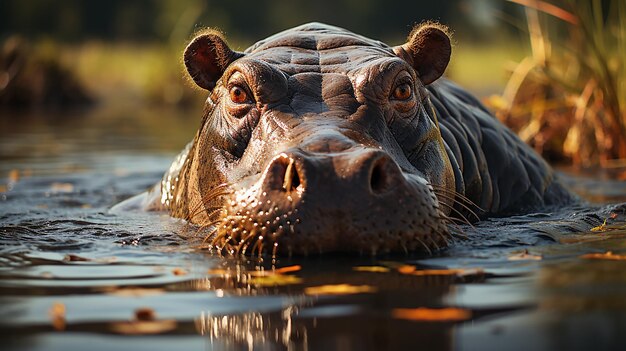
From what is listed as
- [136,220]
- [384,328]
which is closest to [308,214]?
[384,328]

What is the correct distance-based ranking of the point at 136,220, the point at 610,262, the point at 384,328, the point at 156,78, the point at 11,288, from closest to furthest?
1. the point at 384,328
2. the point at 11,288
3. the point at 610,262
4. the point at 136,220
5. the point at 156,78

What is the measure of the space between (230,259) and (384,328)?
1.73 m

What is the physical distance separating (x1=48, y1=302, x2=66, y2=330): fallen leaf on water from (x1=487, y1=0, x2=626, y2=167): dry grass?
6258 millimetres

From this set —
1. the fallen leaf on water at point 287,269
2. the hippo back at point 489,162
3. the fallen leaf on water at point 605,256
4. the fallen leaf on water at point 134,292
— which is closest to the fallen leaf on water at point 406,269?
the fallen leaf on water at point 287,269

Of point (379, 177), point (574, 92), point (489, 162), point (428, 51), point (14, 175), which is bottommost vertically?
point (379, 177)

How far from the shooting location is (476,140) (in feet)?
25.3

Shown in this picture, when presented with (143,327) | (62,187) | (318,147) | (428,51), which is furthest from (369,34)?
(143,327)

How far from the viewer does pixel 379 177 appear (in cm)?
504

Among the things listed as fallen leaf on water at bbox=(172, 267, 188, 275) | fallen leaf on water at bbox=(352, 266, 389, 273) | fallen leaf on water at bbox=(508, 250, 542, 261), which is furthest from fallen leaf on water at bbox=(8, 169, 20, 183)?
fallen leaf on water at bbox=(508, 250, 542, 261)

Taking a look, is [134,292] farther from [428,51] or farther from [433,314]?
[428,51]

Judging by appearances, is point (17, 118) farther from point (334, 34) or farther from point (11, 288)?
point (11, 288)

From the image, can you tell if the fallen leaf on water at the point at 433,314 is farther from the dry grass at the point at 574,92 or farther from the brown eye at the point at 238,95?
the dry grass at the point at 574,92

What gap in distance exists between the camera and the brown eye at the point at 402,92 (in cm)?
616

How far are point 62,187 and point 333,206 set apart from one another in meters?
6.13
